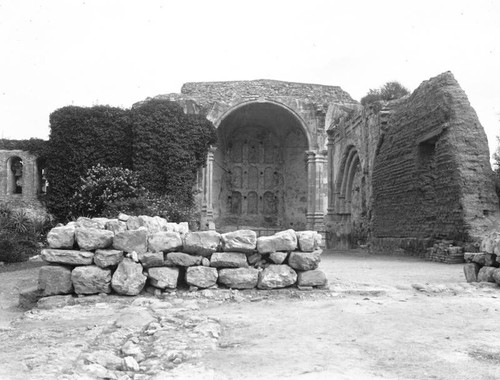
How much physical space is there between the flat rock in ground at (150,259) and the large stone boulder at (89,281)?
44 cm

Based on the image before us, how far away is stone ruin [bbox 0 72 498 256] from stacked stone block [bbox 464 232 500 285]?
4.24m

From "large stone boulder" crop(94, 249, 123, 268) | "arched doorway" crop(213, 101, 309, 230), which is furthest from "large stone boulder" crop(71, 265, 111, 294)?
"arched doorway" crop(213, 101, 309, 230)

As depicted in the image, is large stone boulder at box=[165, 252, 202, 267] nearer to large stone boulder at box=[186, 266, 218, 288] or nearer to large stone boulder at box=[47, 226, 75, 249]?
large stone boulder at box=[186, 266, 218, 288]

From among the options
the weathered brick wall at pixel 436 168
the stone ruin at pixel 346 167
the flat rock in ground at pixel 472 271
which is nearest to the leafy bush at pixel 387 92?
the stone ruin at pixel 346 167

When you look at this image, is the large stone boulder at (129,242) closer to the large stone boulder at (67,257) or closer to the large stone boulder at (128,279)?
the large stone boulder at (128,279)

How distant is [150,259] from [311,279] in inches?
77.2

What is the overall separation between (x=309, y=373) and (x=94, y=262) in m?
3.67

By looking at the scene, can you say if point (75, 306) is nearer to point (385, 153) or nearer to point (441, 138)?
point (441, 138)

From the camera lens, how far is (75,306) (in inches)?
208

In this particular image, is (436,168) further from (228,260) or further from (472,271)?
(228,260)

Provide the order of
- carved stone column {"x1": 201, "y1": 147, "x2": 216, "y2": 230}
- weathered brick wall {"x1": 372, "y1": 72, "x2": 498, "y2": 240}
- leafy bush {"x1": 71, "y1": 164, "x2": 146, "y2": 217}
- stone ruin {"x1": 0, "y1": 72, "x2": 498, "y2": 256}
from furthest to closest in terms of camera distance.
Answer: carved stone column {"x1": 201, "y1": 147, "x2": 216, "y2": 230} < leafy bush {"x1": 71, "y1": 164, "x2": 146, "y2": 217} < stone ruin {"x1": 0, "y1": 72, "x2": 498, "y2": 256} < weathered brick wall {"x1": 372, "y1": 72, "x2": 498, "y2": 240}

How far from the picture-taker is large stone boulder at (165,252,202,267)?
19.2 feet

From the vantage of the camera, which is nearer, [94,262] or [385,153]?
[94,262]

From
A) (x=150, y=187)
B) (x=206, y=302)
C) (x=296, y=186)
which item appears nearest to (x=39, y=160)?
(x=150, y=187)
